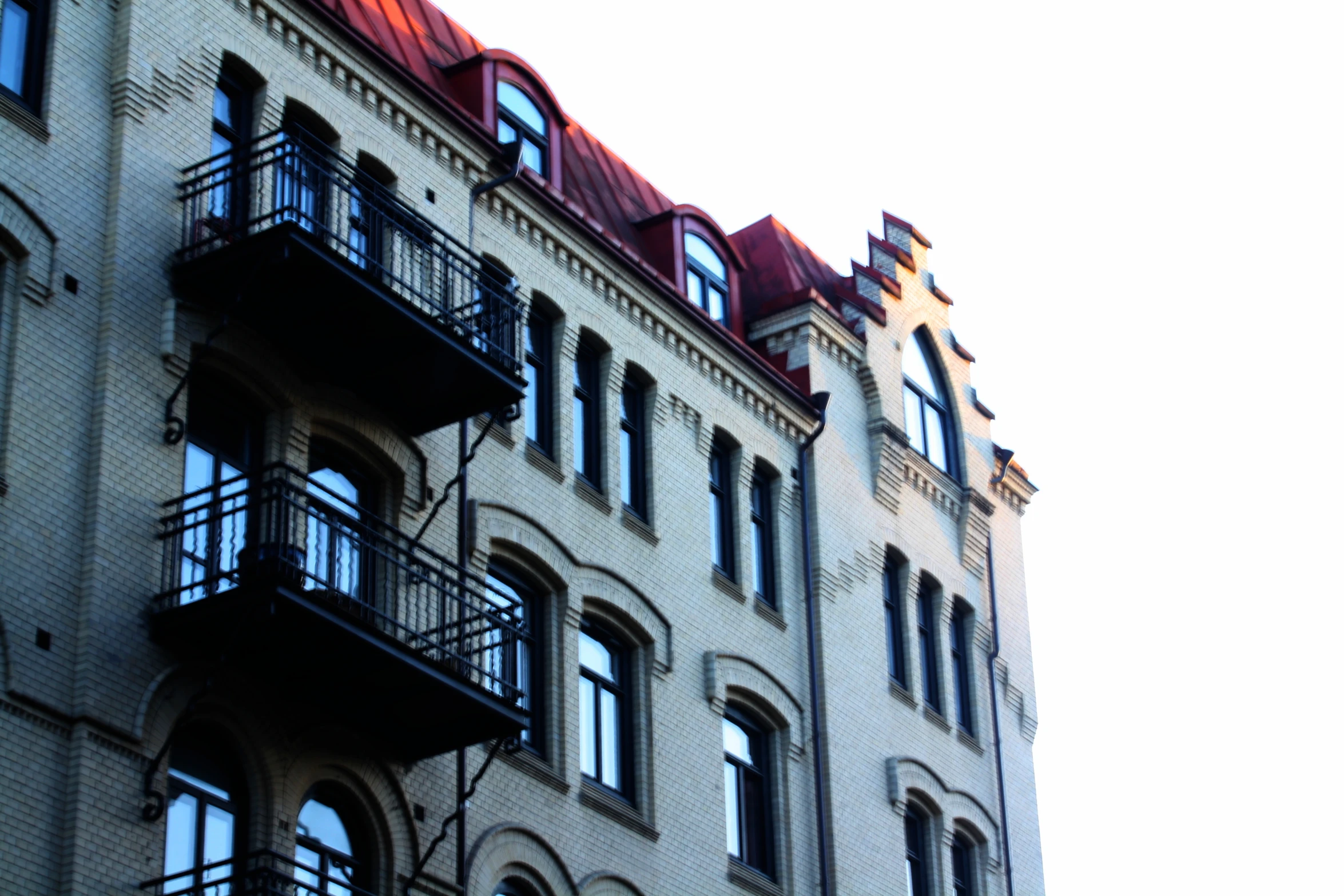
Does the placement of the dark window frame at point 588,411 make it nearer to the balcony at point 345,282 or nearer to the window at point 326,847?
the balcony at point 345,282

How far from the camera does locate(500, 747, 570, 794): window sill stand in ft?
69.0

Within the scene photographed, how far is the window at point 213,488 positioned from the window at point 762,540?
27.6 ft

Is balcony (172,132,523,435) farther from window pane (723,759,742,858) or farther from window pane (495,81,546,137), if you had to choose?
window pane (723,759,742,858)

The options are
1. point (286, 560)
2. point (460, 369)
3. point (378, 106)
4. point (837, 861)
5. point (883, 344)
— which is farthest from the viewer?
point (883, 344)

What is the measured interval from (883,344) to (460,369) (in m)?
11.2

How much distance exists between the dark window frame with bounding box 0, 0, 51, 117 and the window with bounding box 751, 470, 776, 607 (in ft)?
35.1

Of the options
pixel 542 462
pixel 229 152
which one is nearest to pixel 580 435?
pixel 542 462

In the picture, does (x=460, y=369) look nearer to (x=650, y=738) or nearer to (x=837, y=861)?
(x=650, y=738)

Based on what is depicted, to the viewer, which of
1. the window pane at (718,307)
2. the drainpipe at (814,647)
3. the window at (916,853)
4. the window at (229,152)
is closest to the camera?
the window at (229,152)

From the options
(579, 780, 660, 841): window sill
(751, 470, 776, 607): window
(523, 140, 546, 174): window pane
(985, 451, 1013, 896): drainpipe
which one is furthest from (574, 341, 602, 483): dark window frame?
(985, 451, 1013, 896): drainpipe

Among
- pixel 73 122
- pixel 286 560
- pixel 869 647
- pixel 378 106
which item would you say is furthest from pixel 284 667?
pixel 869 647

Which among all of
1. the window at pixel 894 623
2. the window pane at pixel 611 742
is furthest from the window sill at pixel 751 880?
the window at pixel 894 623

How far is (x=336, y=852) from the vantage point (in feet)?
62.2

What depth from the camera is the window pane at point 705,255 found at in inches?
1100
